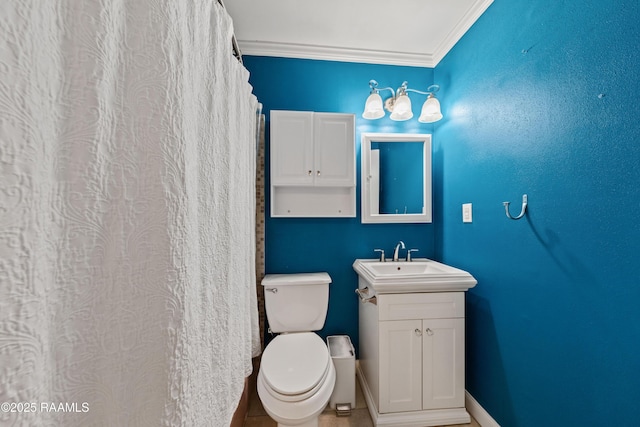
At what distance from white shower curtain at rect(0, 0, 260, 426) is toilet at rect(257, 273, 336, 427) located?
510 millimetres

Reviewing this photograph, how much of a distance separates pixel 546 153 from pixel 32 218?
1502 mm

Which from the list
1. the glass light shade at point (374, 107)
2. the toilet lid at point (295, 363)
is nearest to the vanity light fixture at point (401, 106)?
the glass light shade at point (374, 107)

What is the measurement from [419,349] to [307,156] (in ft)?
4.44

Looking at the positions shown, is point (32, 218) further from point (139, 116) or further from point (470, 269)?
point (470, 269)

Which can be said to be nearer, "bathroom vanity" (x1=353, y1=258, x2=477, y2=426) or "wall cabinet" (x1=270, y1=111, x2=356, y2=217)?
"bathroom vanity" (x1=353, y1=258, x2=477, y2=426)

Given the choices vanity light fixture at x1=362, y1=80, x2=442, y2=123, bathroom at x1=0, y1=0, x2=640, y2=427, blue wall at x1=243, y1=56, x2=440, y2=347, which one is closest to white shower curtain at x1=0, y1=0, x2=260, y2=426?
bathroom at x1=0, y1=0, x2=640, y2=427

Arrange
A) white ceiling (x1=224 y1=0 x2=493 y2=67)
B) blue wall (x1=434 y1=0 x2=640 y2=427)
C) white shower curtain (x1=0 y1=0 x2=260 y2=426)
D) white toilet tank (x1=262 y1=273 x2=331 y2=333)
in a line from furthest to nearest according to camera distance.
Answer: white toilet tank (x1=262 y1=273 x2=331 y2=333) < white ceiling (x1=224 y1=0 x2=493 y2=67) < blue wall (x1=434 y1=0 x2=640 y2=427) < white shower curtain (x1=0 y1=0 x2=260 y2=426)

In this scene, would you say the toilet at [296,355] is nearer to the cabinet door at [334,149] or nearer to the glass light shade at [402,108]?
the cabinet door at [334,149]

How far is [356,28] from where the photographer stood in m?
1.54

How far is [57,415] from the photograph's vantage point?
1.15ft

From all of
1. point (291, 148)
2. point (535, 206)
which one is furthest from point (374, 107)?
point (535, 206)

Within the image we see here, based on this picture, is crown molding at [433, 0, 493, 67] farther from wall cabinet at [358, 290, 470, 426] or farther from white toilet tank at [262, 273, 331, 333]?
white toilet tank at [262, 273, 331, 333]

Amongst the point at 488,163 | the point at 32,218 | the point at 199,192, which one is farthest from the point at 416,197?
the point at 32,218

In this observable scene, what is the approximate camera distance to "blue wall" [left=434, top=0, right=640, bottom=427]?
0.74m
